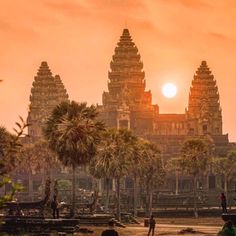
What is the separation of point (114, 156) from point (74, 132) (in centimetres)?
3179

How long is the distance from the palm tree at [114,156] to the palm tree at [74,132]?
26882mm

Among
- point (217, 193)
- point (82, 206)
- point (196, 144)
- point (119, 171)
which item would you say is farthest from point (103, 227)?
point (217, 193)

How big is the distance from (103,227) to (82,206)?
22967 millimetres

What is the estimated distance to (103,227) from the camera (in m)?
72.4

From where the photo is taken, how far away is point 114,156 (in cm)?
10775

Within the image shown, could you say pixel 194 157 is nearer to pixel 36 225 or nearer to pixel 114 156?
pixel 114 156

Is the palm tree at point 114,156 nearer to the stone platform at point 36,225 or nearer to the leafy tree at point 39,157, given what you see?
the leafy tree at point 39,157

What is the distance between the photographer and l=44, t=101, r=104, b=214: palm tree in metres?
76.4

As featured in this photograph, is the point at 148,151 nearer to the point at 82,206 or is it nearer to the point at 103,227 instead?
the point at 82,206

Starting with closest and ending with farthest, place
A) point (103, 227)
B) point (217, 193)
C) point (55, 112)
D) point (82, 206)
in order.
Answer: point (103, 227), point (55, 112), point (82, 206), point (217, 193)

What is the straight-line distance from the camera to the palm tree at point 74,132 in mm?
76375

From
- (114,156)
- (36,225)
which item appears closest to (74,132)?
(36,225)

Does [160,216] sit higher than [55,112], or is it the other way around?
[55,112]

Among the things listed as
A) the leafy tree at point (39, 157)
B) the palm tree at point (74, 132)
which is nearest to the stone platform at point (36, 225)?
the palm tree at point (74, 132)
